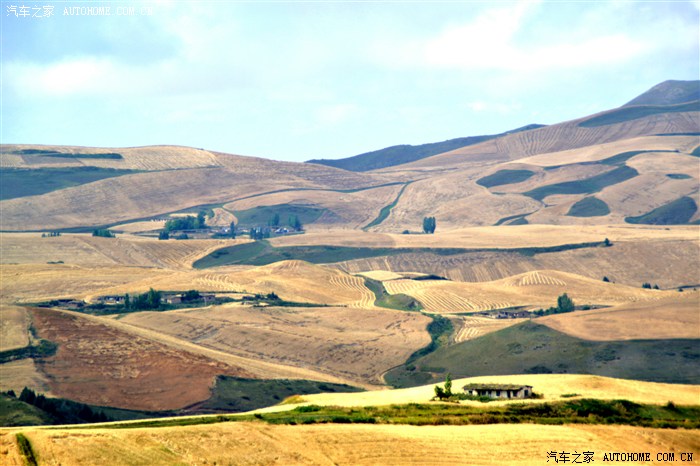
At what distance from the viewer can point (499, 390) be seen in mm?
70375

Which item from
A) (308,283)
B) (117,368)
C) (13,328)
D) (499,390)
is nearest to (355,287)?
(308,283)

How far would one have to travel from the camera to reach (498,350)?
385ft

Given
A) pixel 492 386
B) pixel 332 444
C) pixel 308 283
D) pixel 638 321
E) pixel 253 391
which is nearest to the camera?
pixel 332 444

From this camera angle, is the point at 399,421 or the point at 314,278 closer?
the point at 399,421

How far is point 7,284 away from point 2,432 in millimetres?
117861

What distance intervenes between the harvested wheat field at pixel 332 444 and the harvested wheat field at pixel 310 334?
55.8 metres

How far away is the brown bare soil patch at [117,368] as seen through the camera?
94.2 metres

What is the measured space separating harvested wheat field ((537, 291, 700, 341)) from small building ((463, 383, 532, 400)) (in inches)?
1749

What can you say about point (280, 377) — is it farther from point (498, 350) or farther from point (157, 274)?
point (157, 274)

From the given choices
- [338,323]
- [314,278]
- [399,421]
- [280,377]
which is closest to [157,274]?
[314,278]

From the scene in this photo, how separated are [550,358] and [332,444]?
64468 millimetres

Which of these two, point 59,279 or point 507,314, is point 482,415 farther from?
point 59,279

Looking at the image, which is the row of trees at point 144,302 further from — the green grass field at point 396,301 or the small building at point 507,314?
the small building at point 507,314

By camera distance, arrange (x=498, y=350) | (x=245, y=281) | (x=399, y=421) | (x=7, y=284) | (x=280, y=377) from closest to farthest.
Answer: (x=399, y=421) < (x=280, y=377) < (x=498, y=350) < (x=7, y=284) < (x=245, y=281)
